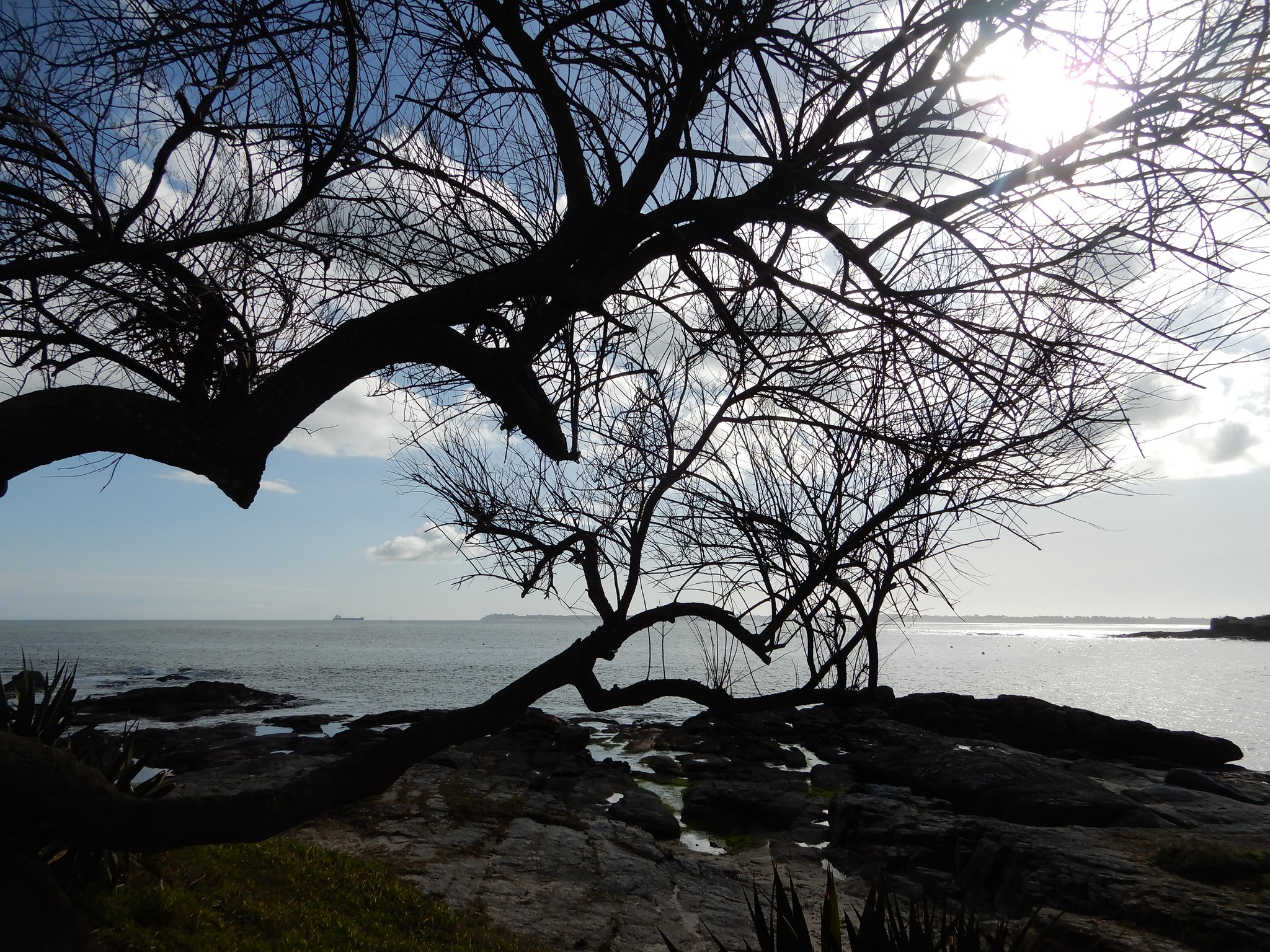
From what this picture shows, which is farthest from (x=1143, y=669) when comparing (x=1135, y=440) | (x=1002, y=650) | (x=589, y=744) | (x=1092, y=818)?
(x=1135, y=440)

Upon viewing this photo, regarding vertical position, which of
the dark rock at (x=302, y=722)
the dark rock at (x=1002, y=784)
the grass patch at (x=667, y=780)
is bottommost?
the grass patch at (x=667, y=780)

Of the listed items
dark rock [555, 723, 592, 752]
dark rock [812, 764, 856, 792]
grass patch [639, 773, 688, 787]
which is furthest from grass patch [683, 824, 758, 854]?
dark rock [555, 723, 592, 752]

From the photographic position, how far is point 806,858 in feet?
41.0

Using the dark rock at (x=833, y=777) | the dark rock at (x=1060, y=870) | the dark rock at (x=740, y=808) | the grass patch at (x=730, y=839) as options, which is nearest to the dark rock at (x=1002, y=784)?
the dark rock at (x=833, y=777)

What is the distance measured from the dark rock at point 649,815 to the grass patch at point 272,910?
5901 mm

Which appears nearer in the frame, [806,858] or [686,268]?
[686,268]

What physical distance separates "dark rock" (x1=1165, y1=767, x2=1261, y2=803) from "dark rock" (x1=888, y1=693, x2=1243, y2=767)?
5.65 m

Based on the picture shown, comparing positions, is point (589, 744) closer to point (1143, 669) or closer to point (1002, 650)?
point (1143, 669)

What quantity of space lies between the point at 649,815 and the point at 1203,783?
464 inches

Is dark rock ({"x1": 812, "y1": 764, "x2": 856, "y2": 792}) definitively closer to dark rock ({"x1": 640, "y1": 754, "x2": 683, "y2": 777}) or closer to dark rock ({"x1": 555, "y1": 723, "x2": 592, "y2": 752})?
dark rock ({"x1": 640, "y1": 754, "x2": 683, "y2": 777})

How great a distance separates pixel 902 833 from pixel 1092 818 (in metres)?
2.95

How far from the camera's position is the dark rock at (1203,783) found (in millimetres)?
15672

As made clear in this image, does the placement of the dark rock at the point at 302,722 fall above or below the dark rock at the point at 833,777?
above

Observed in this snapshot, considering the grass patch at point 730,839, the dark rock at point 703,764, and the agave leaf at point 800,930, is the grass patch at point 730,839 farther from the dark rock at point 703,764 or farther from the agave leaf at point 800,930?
the agave leaf at point 800,930
